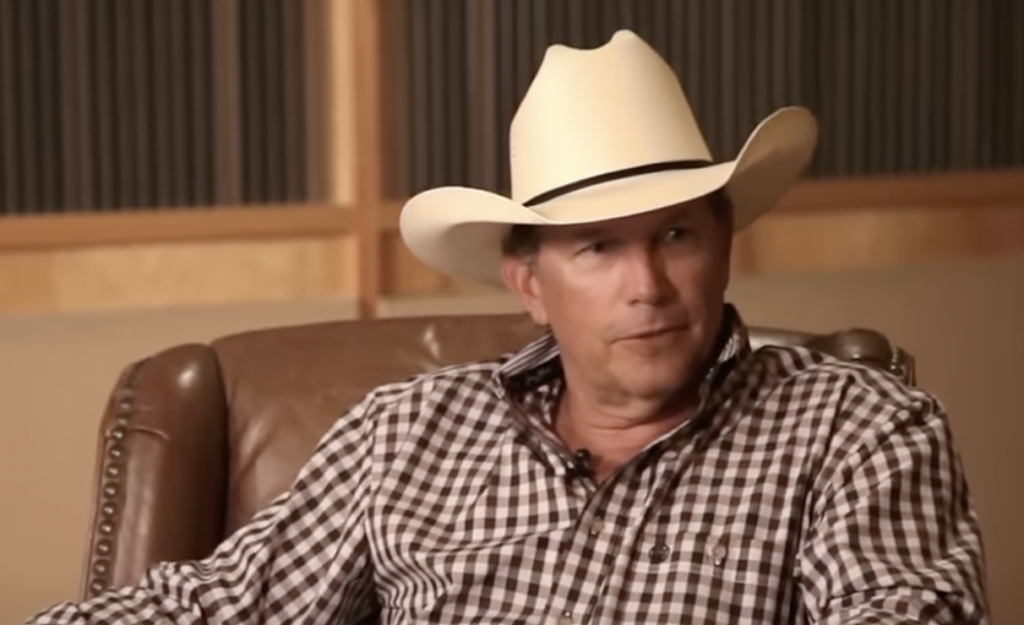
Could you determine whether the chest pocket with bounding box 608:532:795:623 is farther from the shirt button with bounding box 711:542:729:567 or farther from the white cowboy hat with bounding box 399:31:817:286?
the white cowboy hat with bounding box 399:31:817:286

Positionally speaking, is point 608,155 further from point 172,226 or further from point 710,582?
point 172,226

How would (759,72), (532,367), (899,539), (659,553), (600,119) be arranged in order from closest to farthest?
(899,539), (659,553), (600,119), (532,367), (759,72)

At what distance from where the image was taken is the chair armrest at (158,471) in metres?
1.92

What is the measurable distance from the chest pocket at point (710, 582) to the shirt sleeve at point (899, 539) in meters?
0.04

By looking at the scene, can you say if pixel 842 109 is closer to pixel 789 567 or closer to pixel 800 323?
pixel 800 323

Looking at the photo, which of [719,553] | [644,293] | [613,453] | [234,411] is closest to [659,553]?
[719,553]

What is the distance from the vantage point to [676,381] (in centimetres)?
175

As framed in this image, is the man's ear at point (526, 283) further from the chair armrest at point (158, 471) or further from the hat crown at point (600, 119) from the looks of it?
the chair armrest at point (158, 471)

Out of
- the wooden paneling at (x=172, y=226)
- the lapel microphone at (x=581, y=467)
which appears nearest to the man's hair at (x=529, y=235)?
the lapel microphone at (x=581, y=467)

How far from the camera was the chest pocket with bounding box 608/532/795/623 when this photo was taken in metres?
1.64

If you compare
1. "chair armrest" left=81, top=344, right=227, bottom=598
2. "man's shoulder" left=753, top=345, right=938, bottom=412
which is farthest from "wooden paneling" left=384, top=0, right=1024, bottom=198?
"man's shoulder" left=753, top=345, right=938, bottom=412

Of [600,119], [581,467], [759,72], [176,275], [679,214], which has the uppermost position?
[759,72]

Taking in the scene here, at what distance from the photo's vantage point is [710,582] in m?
1.65

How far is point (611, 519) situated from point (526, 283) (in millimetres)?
300
